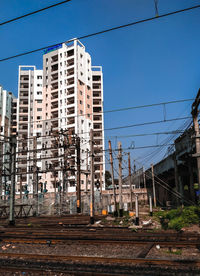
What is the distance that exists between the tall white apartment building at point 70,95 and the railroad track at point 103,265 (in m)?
60.7

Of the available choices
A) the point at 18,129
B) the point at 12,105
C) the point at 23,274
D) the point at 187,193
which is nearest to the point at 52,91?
the point at 18,129

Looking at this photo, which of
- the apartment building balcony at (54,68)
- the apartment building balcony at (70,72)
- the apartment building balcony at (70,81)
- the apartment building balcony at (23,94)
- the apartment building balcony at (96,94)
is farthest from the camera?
the apartment building balcony at (23,94)

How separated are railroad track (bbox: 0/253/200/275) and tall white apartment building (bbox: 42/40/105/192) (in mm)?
60724

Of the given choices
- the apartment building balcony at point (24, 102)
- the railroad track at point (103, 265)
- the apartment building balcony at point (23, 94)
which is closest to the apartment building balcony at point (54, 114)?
the apartment building balcony at point (24, 102)

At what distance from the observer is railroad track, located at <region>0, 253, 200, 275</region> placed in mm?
5680

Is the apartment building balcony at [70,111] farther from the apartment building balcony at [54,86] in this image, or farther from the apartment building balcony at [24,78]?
the apartment building balcony at [24,78]

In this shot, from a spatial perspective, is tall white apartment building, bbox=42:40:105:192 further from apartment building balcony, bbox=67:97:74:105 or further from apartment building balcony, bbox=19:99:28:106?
apartment building balcony, bbox=19:99:28:106

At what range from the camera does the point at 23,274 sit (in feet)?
19.5

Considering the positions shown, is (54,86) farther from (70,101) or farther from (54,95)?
(70,101)

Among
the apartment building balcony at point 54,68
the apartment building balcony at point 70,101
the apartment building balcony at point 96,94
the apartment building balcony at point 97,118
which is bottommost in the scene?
the apartment building balcony at point 97,118

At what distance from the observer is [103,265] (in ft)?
20.3

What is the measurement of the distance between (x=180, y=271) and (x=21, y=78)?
8740 cm

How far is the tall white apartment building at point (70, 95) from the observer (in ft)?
230

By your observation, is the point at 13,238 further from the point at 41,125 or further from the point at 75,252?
the point at 41,125
